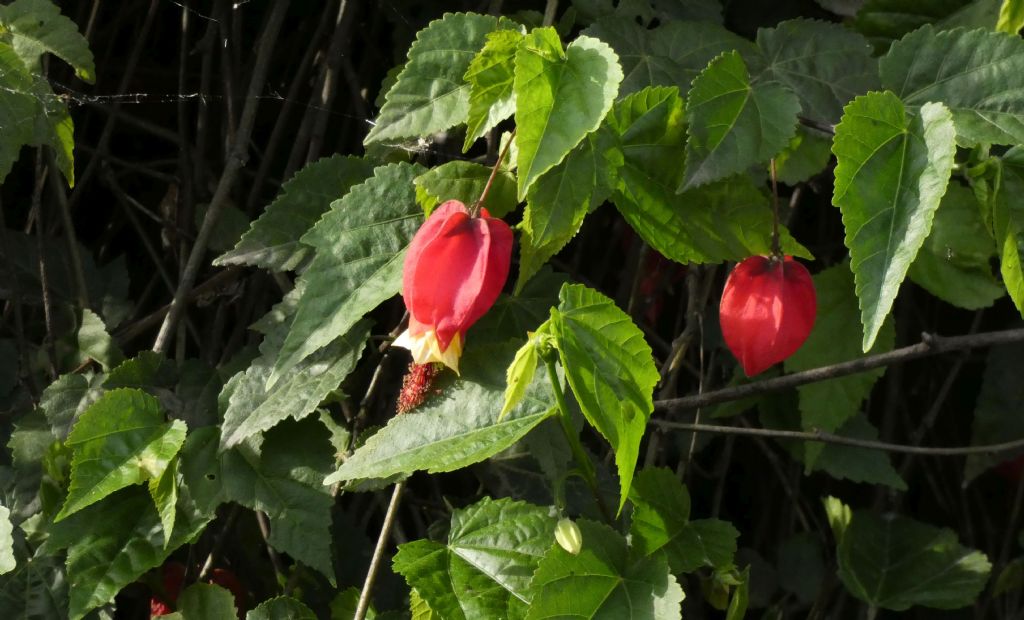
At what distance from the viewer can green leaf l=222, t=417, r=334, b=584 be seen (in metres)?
0.92

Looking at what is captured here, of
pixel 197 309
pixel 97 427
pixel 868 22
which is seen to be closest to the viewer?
pixel 97 427

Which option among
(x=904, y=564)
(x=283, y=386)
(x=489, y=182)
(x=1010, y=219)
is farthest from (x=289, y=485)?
(x=904, y=564)

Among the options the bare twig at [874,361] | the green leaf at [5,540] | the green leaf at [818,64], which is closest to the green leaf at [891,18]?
the green leaf at [818,64]

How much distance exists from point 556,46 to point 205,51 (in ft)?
2.22

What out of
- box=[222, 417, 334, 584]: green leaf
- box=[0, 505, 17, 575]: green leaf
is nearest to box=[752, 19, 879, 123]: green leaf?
box=[222, 417, 334, 584]: green leaf

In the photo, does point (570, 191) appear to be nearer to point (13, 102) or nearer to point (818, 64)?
point (818, 64)

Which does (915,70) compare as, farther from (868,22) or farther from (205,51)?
(205,51)

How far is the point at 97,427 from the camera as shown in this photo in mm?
930

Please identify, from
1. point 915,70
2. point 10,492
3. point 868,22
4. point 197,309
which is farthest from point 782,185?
point 10,492

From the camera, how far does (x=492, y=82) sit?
0.77 m

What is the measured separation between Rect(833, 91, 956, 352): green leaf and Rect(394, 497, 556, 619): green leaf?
0.29 m

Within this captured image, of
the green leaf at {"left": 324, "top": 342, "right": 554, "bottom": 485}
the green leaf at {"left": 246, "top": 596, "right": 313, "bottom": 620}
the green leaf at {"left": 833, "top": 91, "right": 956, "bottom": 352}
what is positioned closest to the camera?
the green leaf at {"left": 833, "top": 91, "right": 956, "bottom": 352}

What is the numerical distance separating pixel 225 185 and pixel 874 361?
1.93 ft

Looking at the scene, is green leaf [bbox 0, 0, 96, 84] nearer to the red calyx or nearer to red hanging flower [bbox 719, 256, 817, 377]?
the red calyx
